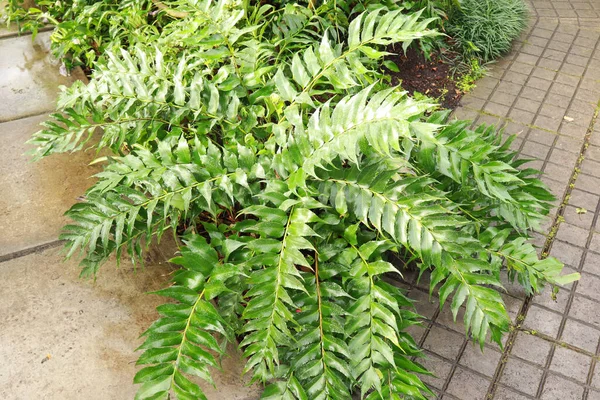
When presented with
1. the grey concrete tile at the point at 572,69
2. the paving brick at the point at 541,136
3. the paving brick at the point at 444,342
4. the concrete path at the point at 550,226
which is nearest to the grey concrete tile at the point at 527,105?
the concrete path at the point at 550,226

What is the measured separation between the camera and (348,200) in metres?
Result: 2.35

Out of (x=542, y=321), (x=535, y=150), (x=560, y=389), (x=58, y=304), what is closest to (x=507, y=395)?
(x=560, y=389)

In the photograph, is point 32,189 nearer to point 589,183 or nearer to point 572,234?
point 572,234

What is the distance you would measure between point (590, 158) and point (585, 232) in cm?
80

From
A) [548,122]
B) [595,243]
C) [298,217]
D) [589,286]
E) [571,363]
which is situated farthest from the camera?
[548,122]

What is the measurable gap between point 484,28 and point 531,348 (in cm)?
314

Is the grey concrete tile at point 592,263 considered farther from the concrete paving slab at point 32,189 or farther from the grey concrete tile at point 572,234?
the concrete paving slab at point 32,189

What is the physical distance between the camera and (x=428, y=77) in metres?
4.70

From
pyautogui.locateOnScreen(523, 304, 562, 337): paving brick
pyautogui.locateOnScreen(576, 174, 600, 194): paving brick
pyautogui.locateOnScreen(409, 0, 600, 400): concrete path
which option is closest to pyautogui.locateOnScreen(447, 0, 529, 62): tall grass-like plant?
pyautogui.locateOnScreen(409, 0, 600, 400): concrete path

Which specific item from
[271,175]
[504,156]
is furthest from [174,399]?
[504,156]

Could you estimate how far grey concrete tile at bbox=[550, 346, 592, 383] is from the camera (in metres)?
2.64

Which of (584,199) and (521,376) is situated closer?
(521,376)

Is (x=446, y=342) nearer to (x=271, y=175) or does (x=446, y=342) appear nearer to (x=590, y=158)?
(x=271, y=175)

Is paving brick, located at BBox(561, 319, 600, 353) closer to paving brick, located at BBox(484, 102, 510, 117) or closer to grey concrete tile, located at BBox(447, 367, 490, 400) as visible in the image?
grey concrete tile, located at BBox(447, 367, 490, 400)
